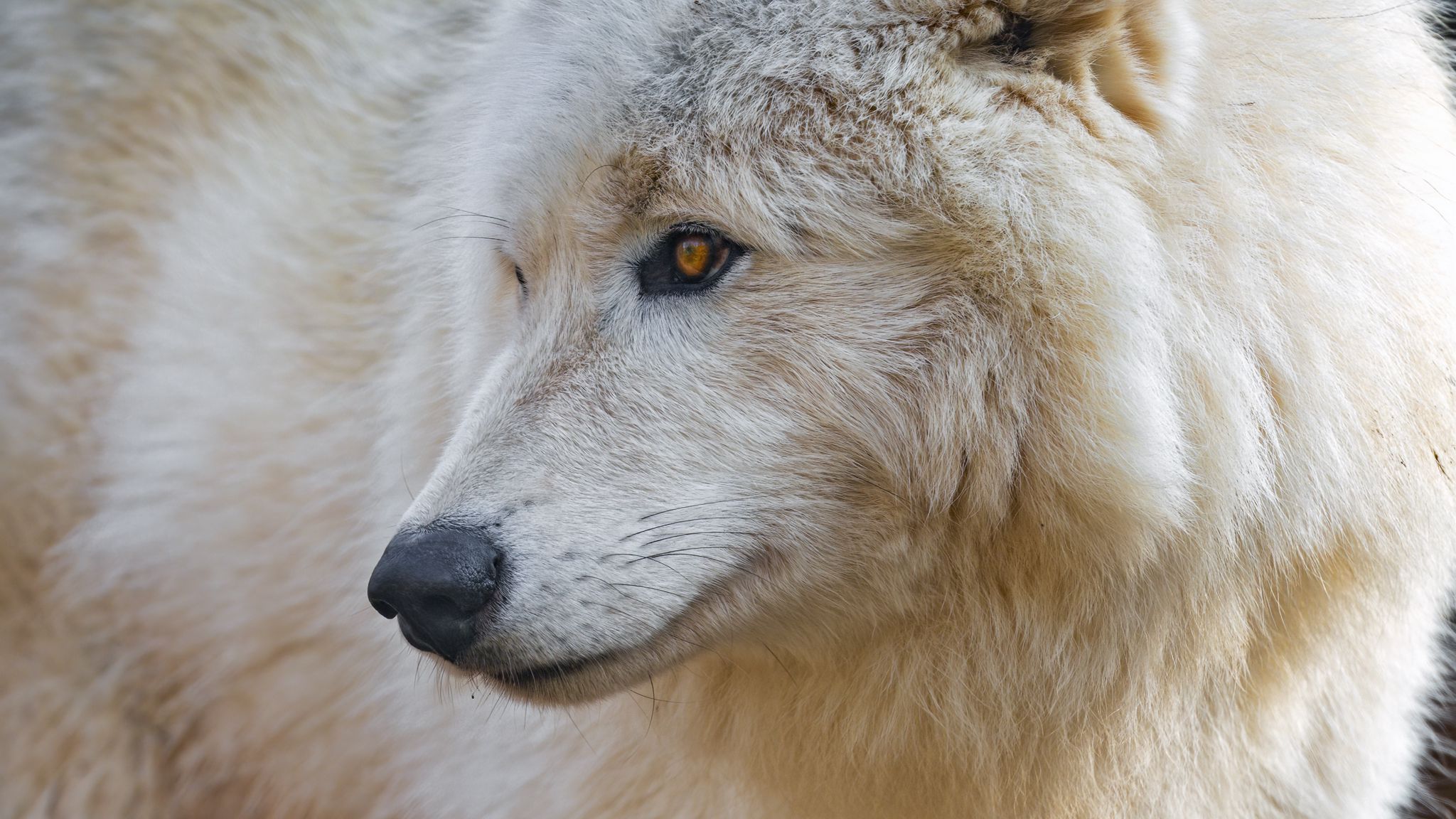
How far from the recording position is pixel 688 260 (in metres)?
1.81

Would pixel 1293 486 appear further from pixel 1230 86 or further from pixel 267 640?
pixel 267 640

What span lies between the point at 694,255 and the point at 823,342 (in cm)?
24

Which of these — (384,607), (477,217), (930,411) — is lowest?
(384,607)

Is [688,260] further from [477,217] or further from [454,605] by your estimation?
[454,605]

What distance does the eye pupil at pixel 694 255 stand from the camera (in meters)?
1.80

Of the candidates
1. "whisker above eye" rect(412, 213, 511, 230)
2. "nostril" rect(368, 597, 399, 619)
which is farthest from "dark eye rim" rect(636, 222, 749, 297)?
"nostril" rect(368, 597, 399, 619)

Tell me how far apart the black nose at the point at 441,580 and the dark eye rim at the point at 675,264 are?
458 millimetres

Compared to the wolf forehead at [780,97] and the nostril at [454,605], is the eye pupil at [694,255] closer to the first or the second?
the wolf forehead at [780,97]

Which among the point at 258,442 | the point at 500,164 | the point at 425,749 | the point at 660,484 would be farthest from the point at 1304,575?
the point at 258,442

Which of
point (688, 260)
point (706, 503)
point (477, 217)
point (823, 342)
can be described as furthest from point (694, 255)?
point (477, 217)

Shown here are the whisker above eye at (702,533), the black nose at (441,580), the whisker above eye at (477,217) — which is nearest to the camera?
the black nose at (441,580)

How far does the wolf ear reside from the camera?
69.2 inches

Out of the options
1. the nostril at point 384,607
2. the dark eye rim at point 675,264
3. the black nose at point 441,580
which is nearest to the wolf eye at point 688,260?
the dark eye rim at point 675,264

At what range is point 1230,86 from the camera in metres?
1.84
